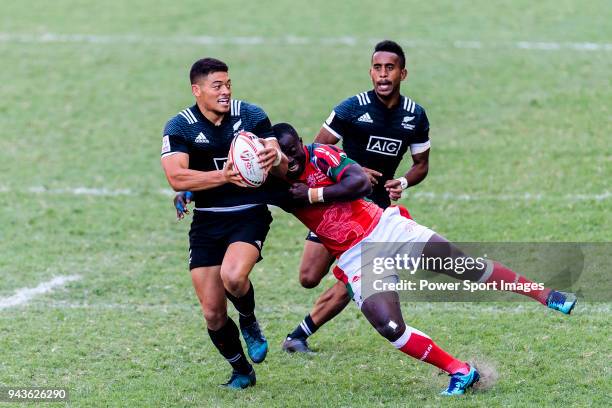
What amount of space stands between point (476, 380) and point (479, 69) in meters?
13.0

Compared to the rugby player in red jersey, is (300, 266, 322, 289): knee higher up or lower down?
lower down

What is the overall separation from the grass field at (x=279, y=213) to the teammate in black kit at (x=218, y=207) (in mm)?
544

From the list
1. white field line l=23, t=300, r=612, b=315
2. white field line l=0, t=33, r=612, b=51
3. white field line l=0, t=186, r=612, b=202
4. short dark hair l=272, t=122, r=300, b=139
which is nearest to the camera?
short dark hair l=272, t=122, r=300, b=139

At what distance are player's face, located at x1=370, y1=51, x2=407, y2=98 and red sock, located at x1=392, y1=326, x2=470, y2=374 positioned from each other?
91.2 inches

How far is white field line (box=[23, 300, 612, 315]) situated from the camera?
994 centimetres

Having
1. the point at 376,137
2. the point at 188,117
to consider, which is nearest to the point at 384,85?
the point at 376,137

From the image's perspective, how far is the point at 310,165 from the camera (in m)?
8.09

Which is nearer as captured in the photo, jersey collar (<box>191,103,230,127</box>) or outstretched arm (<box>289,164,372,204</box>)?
outstretched arm (<box>289,164,372,204</box>)

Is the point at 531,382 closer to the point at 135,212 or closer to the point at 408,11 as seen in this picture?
the point at 135,212

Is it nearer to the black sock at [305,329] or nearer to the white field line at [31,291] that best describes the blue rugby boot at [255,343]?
the black sock at [305,329]

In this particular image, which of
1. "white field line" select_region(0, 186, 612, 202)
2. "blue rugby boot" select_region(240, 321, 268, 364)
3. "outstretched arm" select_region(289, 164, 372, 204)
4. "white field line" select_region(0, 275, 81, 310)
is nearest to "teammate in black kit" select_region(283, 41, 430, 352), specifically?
"blue rugby boot" select_region(240, 321, 268, 364)

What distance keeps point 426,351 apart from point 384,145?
2179 mm

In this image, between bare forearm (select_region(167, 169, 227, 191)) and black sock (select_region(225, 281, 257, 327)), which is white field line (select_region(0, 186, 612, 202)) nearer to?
black sock (select_region(225, 281, 257, 327))

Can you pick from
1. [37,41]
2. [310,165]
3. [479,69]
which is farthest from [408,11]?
[310,165]
